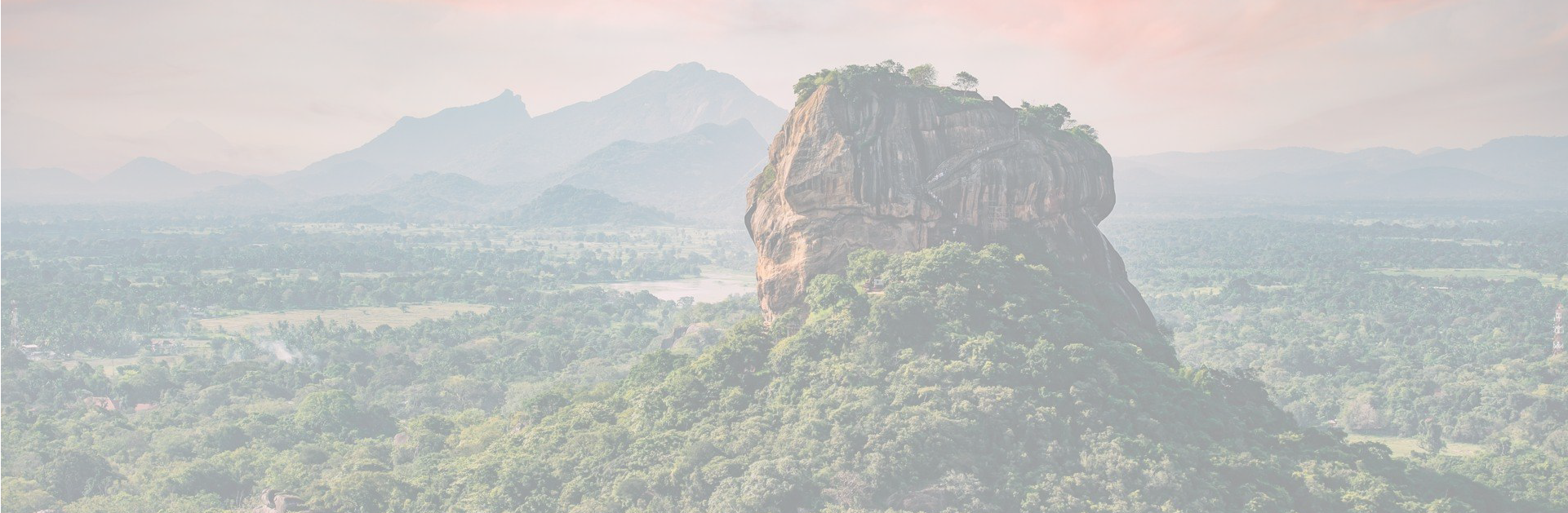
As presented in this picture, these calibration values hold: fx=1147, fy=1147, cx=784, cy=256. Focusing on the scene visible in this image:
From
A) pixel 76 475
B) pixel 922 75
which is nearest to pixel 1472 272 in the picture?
pixel 922 75

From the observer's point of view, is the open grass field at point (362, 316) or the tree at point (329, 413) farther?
the open grass field at point (362, 316)

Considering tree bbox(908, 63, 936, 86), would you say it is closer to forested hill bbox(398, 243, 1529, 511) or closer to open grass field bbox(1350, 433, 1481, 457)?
forested hill bbox(398, 243, 1529, 511)

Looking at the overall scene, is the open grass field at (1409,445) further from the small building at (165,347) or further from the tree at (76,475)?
the small building at (165,347)

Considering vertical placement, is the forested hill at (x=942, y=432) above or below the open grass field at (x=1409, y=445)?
above

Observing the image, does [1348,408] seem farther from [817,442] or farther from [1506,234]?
[1506,234]

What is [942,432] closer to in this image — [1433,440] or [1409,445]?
[1409,445]

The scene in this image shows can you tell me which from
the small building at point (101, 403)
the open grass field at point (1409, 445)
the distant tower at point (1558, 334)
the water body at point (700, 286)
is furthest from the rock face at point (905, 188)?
the water body at point (700, 286)
